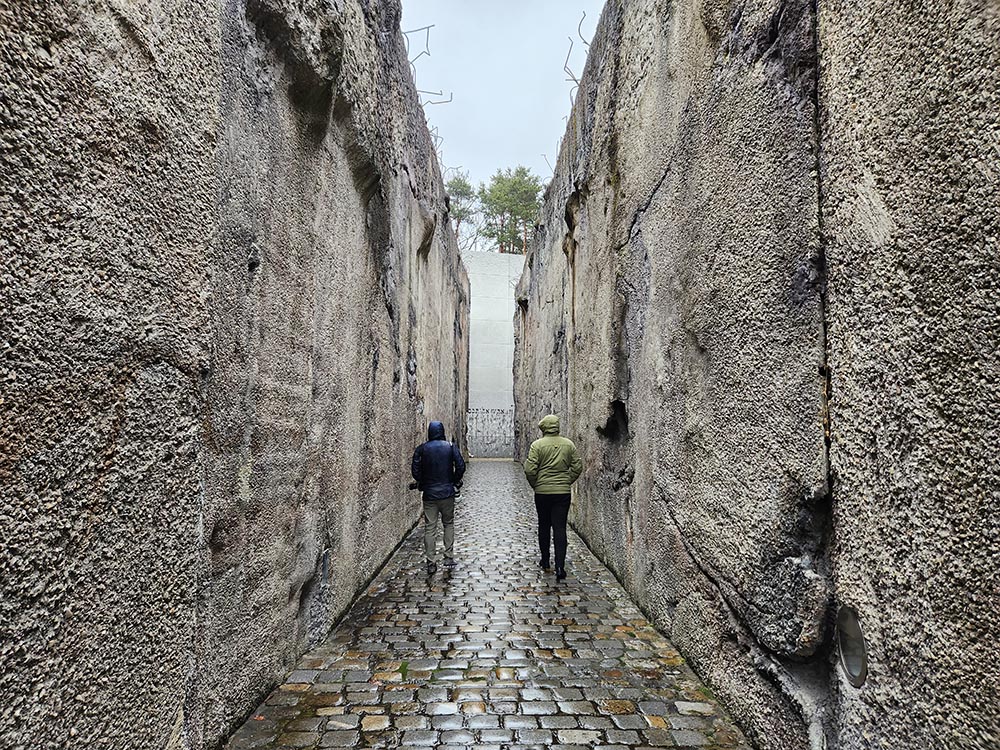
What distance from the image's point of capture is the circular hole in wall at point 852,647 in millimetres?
2053

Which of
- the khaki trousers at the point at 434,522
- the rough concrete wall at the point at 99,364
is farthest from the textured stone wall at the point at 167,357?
the khaki trousers at the point at 434,522

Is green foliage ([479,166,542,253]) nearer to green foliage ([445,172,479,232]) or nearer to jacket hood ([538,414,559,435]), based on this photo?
green foliage ([445,172,479,232])

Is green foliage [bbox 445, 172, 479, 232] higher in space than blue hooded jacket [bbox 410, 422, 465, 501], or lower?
higher

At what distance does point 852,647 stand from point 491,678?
1.94 m

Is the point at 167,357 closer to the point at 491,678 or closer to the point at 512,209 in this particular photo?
the point at 491,678

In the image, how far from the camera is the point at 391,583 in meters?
5.45

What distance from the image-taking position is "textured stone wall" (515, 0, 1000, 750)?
1.61 m

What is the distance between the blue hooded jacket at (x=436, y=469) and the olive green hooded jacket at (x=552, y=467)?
68 centimetres

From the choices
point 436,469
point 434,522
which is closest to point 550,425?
point 436,469

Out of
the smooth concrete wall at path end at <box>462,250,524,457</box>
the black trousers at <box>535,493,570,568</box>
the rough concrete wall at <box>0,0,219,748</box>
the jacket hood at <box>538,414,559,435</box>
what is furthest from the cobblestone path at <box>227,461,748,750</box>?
the smooth concrete wall at path end at <box>462,250,524,457</box>

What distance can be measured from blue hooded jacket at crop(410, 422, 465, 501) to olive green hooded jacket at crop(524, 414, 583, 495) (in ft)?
2.22

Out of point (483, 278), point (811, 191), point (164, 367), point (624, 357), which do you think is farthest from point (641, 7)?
point (483, 278)

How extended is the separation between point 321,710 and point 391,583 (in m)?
2.42

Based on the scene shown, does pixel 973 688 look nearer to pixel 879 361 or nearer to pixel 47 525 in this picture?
pixel 879 361
